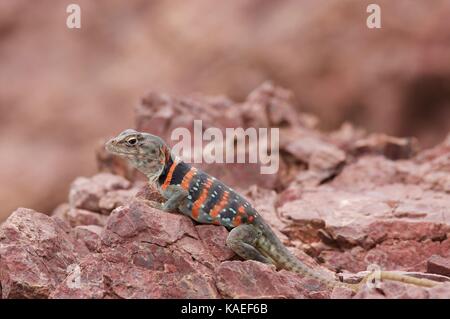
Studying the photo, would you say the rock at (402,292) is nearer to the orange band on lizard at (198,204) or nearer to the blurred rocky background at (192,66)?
the orange band on lizard at (198,204)

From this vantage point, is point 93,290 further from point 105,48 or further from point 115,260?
point 105,48

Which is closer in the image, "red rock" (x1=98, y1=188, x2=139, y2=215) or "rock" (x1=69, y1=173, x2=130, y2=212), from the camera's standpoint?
"red rock" (x1=98, y1=188, x2=139, y2=215)

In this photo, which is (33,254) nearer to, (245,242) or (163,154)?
(163,154)

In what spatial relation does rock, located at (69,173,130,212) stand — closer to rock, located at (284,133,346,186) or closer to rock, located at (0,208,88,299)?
rock, located at (0,208,88,299)

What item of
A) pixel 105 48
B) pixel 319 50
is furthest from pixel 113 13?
pixel 319 50

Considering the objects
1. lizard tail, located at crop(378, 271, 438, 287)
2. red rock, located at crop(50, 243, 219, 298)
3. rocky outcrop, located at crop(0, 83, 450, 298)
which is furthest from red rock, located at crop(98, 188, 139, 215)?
lizard tail, located at crop(378, 271, 438, 287)

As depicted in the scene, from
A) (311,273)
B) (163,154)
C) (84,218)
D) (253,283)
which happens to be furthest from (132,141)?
(84,218)

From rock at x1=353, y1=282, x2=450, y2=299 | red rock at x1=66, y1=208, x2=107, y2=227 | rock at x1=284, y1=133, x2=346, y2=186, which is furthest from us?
rock at x1=284, y1=133, x2=346, y2=186
